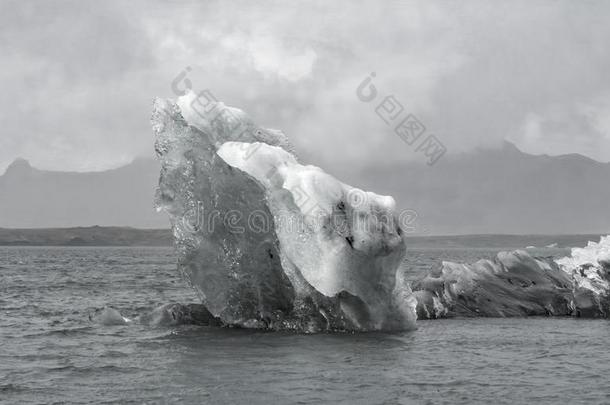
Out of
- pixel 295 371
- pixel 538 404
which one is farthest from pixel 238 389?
pixel 538 404

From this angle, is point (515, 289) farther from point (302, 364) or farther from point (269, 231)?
point (302, 364)

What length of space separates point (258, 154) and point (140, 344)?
5.57m

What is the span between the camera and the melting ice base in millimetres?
19109

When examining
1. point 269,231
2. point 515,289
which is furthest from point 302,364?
point 515,289

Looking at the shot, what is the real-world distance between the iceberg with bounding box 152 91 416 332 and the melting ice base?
1.1 inches

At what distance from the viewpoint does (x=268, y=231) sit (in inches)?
832

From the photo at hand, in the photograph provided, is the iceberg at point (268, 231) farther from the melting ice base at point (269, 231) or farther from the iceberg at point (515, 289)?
the iceberg at point (515, 289)

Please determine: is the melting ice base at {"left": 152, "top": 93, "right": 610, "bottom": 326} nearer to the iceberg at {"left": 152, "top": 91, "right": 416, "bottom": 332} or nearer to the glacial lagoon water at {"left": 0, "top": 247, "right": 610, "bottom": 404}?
the iceberg at {"left": 152, "top": 91, "right": 416, "bottom": 332}

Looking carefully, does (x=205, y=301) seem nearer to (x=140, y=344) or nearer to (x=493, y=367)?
(x=140, y=344)

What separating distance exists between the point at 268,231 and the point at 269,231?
0.11 feet

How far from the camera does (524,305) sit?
26250mm

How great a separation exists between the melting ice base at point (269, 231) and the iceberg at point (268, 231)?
0.03 metres

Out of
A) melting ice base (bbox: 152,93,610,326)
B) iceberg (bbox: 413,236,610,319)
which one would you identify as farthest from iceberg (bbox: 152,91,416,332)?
iceberg (bbox: 413,236,610,319)

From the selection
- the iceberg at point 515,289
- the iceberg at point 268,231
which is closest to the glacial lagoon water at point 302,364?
the iceberg at point 268,231
